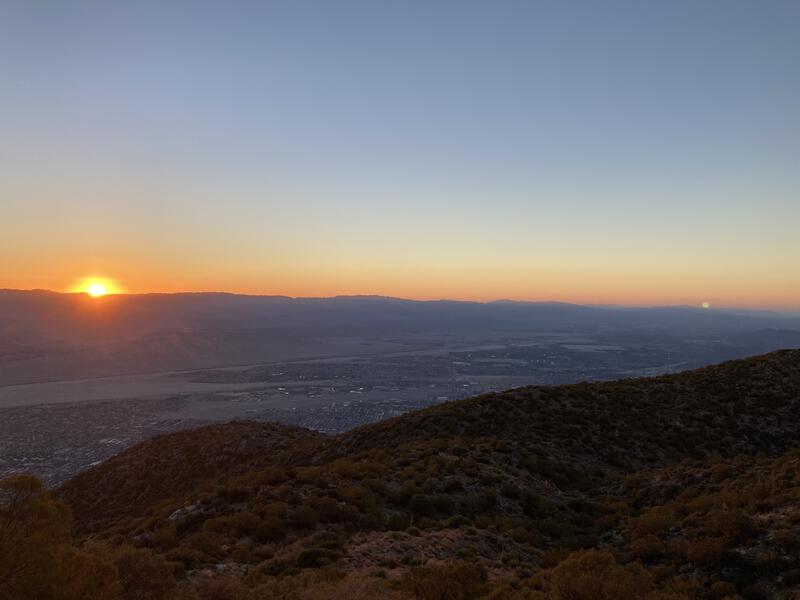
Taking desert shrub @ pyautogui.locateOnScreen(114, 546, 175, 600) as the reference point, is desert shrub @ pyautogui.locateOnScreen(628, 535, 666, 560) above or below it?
below

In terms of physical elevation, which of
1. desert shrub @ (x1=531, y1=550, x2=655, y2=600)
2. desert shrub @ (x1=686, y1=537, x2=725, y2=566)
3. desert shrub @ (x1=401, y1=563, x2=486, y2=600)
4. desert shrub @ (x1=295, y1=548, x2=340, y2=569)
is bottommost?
desert shrub @ (x1=295, y1=548, x2=340, y2=569)

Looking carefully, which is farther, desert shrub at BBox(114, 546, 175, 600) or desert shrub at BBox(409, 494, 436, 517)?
desert shrub at BBox(409, 494, 436, 517)

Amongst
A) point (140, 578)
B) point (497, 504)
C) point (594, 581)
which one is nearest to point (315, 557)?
point (140, 578)

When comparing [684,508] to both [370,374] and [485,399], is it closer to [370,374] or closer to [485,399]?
[485,399]

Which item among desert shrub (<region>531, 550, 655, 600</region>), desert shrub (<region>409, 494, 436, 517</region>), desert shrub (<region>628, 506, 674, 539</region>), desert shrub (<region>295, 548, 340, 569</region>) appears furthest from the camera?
desert shrub (<region>409, 494, 436, 517</region>)

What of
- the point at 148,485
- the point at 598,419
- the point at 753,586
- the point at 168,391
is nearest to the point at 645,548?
the point at 753,586

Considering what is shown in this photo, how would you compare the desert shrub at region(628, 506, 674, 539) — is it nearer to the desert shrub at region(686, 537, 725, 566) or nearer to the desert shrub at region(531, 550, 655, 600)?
the desert shrub at region(686, 537, 725, 566)

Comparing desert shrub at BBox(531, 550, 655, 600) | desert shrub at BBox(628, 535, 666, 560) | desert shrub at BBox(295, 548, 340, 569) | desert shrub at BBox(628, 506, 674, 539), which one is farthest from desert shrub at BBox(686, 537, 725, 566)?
desert shrub at BBox(295, 548, 340, 569)

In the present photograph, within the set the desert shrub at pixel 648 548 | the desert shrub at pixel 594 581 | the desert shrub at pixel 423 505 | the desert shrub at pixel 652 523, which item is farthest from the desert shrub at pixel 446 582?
the desert shrub at pixel 652 523

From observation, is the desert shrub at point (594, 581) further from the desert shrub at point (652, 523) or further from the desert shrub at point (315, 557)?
A: the desert shrub at point (315, 557)

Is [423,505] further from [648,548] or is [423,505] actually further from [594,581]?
[594,581]
